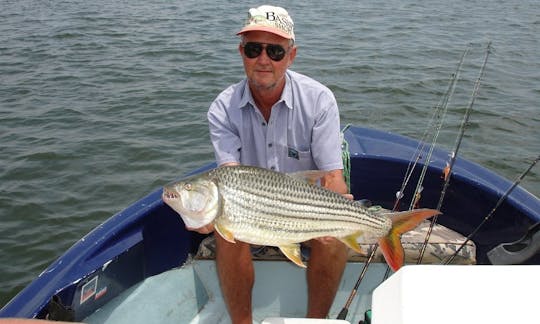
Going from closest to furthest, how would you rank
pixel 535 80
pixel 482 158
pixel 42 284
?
pixel 42 284 < pixel 482 158 < pixel 535 80

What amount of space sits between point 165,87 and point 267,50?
695cm

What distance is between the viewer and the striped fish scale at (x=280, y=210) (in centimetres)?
260

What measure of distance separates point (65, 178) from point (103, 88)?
3.22 metres

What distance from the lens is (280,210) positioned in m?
2.65

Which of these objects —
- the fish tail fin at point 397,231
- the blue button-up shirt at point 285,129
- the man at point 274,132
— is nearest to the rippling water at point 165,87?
the man at point 274,132

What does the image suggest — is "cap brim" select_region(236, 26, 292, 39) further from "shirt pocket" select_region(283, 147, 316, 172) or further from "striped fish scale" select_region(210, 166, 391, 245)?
"striped fish scale" select_region(210, 166, 391, 245)

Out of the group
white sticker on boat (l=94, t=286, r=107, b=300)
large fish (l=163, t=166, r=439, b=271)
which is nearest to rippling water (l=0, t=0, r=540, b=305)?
white sticker on boat (l=94, t=286, r=107, b=300)

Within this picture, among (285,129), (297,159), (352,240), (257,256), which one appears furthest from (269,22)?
(257,256)

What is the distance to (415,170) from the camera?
14.0ft

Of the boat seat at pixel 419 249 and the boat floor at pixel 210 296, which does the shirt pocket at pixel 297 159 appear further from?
the boat floor at pixel 210 296

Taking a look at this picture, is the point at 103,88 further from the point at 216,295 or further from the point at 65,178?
the point at 216,295

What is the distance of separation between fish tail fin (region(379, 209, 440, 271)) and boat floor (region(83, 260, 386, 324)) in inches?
40.2

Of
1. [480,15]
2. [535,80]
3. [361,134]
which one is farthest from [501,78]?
[361,134]

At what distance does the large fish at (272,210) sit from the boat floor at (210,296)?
1.13 m
